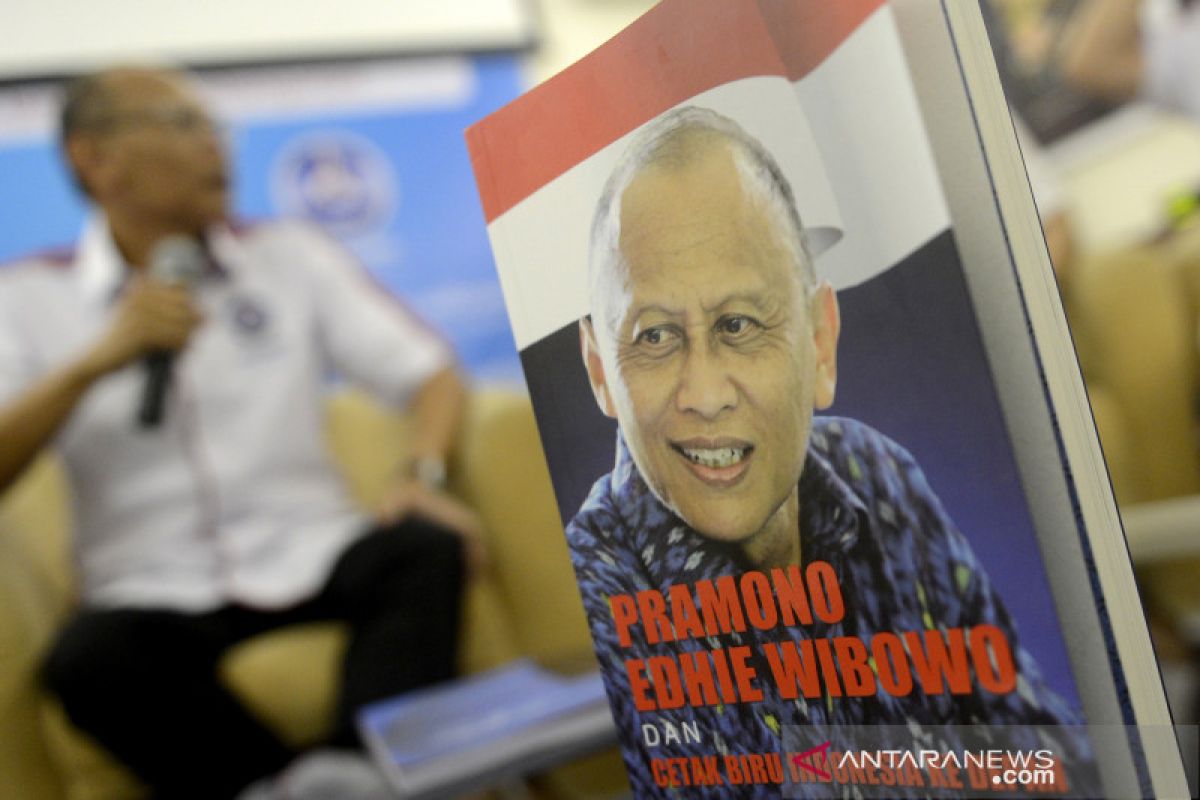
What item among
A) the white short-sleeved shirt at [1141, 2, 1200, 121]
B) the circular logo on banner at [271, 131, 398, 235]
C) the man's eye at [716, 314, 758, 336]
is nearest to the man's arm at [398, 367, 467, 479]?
the circular logo on banner at [271, 131, 398, 235]

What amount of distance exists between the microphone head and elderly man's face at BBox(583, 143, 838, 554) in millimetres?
1253

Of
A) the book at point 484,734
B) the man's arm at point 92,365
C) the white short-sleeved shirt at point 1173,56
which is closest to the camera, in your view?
the book at point 484,734

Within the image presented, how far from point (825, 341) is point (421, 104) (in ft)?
8.47

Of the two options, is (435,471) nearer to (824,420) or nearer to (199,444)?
(199,444)

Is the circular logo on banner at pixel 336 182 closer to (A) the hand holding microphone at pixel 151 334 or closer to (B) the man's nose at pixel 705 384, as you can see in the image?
(A) the hand holding microphone at pixel 151 334

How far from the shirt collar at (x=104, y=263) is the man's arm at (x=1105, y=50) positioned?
1697 mm

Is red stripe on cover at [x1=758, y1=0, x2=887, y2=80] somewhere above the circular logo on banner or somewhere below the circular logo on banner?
below

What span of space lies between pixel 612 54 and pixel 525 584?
1.19 metres

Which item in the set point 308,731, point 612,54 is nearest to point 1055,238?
point 308,731

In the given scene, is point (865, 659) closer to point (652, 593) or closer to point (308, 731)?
point (652, 593)

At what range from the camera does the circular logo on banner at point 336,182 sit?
8.44ft

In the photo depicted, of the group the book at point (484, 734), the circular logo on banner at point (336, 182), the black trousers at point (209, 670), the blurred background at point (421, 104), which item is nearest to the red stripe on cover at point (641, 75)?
the book at point (484, 734)

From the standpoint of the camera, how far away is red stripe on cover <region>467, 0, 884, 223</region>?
0.93 ft

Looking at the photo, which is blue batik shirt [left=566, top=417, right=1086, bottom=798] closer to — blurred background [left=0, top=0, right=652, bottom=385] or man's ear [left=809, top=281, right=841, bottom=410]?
man's ear [left=809, top=281, right=841, bottom=410]
